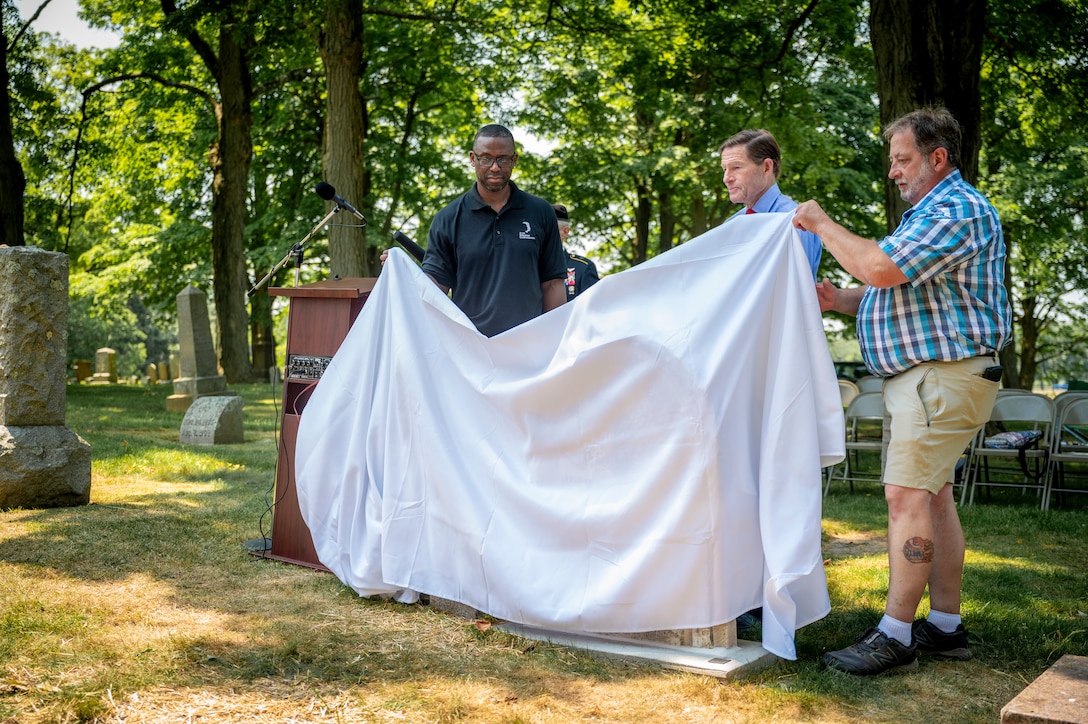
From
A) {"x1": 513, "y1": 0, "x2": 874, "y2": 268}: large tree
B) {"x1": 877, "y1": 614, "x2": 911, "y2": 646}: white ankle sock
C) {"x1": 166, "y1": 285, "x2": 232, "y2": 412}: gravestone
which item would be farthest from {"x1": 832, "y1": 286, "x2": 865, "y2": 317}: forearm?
{"x1": 166, "y1": 285, "x2": 232, "y2": 412}: gravestone

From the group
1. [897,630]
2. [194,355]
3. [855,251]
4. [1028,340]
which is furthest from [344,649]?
[1028,340]

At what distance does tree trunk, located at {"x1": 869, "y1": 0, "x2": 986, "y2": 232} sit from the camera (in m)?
8.78

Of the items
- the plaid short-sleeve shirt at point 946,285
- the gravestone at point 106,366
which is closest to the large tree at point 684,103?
the plaid short-sleeve shirt at point 946,285

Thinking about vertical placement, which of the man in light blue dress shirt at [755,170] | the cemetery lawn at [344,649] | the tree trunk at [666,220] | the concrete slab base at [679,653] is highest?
the tree trunk at [666,220]

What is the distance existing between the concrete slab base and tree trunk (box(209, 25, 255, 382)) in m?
17.3

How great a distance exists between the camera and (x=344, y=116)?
13781 millimetres

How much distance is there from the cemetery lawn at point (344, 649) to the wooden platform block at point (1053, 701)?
0.30 meters

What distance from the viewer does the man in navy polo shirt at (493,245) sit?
514cm

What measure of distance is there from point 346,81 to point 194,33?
21.6 feet

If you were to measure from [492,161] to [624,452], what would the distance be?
1.95 metres

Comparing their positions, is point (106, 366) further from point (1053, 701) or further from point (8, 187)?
point (1053, 701)

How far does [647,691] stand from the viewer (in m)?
3.45

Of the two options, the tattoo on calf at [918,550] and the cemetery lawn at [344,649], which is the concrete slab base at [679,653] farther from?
the tattoo on calf at [918,550]

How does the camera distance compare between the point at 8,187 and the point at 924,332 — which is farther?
the point at 8,187
